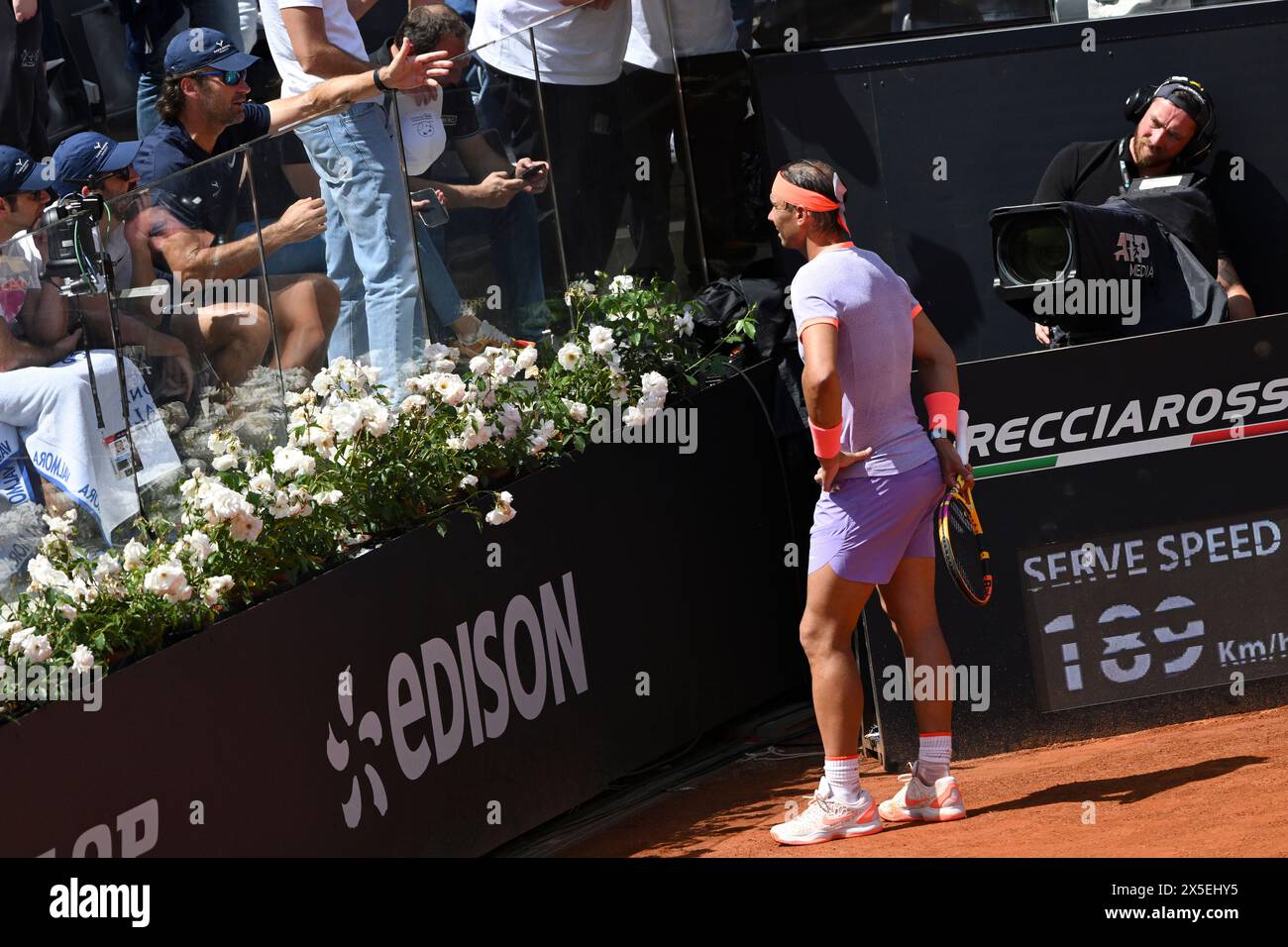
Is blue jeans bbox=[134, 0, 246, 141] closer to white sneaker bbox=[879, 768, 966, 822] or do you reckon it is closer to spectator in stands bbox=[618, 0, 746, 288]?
spectator in stands bbox=[618, 0, 746, 288]

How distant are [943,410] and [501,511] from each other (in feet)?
5.05

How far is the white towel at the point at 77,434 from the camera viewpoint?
16.7ft

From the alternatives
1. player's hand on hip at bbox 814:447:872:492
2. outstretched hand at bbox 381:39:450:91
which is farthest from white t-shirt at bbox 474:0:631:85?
player's hand on hip at bbox 814:447:872:492

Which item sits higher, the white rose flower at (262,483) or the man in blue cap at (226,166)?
the man in blue cap at (226,166)

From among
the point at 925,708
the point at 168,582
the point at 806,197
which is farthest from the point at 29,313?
the point at 925,708

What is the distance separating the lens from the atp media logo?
17.3 ft

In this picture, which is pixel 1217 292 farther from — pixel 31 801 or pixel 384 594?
pixel 31 801

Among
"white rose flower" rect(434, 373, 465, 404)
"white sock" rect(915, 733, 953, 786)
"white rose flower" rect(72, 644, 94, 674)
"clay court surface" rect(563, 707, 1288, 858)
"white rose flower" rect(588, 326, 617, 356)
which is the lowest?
"clay court surface" rect(563, 707, 1288, 858)

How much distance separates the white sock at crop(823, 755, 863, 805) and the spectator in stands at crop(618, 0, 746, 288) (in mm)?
2665

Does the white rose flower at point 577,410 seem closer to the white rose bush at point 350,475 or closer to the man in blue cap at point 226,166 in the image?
the white rose bush at point 350,475

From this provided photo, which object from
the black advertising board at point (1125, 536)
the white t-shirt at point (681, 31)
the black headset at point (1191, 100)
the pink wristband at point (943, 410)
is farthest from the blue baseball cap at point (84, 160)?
the black headset at point (1191, 100)

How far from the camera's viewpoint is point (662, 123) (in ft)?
24.3

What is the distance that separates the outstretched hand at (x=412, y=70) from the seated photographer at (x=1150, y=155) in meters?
2.66

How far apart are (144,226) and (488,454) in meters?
1.41
